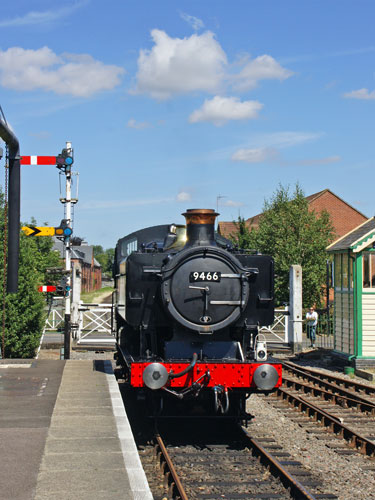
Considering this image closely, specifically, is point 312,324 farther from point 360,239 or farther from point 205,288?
point 205,288

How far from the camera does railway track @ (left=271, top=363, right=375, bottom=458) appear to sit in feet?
30.0

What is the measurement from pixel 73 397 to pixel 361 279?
930 cm

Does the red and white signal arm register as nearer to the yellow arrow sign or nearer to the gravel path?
the yellow arrow sign

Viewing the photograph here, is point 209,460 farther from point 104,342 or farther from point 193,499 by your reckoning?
point 104,342

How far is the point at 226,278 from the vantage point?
29.2 ft

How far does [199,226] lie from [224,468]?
3278 mm

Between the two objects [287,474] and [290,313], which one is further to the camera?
[290,313]

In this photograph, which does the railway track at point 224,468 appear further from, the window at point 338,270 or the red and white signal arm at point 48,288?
the window at point 338,270

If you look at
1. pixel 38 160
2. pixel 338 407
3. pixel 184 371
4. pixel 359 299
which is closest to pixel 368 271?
pixel 359 299

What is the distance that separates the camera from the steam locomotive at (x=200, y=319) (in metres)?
8.42

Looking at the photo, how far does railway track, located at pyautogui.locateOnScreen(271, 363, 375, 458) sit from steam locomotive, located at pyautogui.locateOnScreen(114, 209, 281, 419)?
58.1 inches

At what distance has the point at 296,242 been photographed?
35.0m

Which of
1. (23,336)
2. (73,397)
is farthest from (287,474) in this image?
(23,336)

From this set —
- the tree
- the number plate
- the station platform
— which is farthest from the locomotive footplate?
the tree
